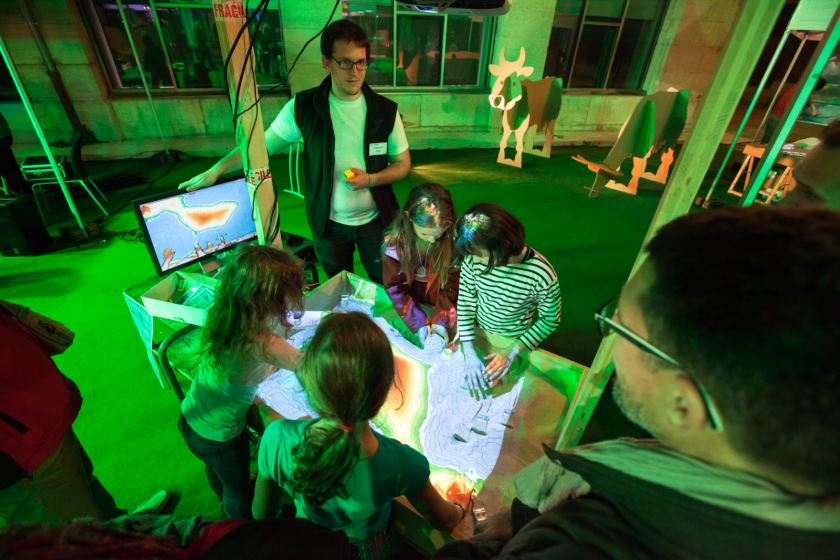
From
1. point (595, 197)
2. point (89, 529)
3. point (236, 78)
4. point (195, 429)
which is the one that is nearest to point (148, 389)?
point (195, 429)

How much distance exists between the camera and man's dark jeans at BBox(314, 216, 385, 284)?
2.28 metres

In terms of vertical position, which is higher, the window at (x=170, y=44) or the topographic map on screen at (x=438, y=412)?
the window at (x=170, y=44)

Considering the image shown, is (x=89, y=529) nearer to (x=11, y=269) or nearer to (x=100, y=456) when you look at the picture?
(x=100, y=456)

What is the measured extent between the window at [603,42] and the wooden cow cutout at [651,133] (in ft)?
12.7

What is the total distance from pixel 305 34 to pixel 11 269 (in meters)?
5.30

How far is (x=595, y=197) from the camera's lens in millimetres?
5297

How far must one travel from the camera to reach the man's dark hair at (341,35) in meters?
1.81

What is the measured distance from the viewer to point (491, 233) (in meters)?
1.46

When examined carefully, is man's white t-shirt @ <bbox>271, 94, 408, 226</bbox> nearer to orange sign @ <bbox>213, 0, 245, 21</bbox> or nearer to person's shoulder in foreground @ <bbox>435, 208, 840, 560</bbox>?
orange sign @ <bbox>213, 0, 245, 21</bbox>

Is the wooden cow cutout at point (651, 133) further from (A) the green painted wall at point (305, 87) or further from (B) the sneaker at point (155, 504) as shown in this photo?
(B) the sneaker at point (155, 504)

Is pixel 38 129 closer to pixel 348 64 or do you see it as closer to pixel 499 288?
pixel 348 64

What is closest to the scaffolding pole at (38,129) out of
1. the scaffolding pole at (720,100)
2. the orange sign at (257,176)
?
the orange sign at (257,176)

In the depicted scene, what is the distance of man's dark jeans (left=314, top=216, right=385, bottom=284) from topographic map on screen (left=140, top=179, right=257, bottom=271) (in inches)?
18.8

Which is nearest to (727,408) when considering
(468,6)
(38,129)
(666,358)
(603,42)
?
(666,358)
